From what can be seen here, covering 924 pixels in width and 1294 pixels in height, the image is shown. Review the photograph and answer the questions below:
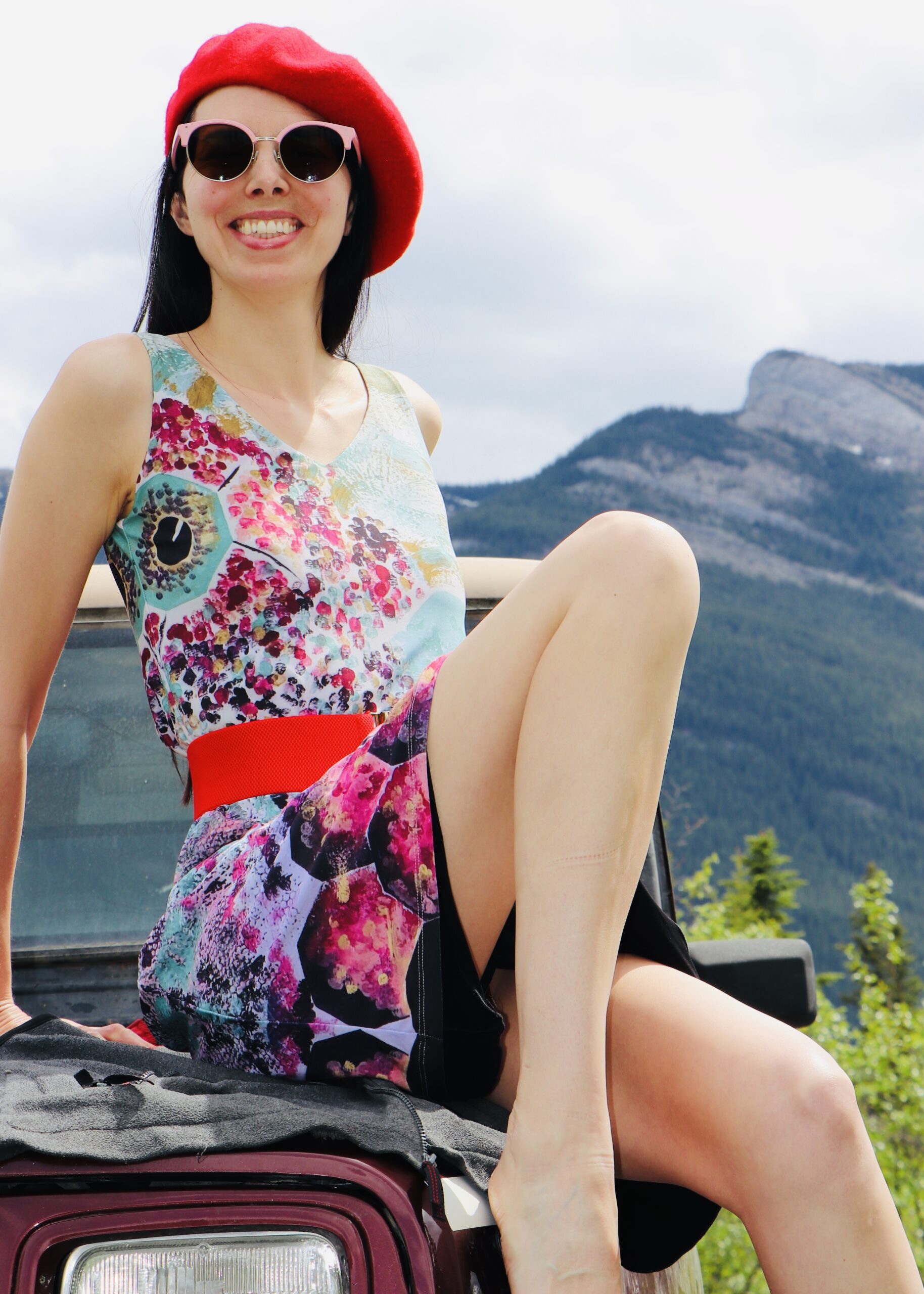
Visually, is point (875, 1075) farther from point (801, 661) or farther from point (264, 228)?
point (801, 661)

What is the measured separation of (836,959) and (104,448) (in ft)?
257

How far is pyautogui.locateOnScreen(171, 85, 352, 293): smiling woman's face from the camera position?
79.5 inches

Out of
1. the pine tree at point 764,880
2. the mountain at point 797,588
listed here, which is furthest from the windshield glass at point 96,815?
the mountain at point 797,588

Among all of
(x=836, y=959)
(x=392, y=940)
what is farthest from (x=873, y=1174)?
(x=836, y=959)

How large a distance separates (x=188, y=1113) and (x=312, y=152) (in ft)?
4.87

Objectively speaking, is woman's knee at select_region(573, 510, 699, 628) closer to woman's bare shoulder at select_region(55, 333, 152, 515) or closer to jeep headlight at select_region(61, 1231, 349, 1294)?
jeep headlight at select_region(61, 1231, 349, 1294)

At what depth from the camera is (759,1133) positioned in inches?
48.8

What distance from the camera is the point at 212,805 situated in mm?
1710

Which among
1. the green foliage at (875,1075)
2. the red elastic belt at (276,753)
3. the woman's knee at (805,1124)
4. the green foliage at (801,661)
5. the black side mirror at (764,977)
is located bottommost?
the green foliage at (801,661)

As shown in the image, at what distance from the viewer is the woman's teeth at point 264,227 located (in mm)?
2064

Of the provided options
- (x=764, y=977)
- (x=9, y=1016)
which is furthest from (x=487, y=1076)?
(x=764, y=977)

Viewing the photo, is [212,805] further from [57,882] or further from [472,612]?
[472,612]

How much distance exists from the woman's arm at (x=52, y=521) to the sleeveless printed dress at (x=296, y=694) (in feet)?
0.15

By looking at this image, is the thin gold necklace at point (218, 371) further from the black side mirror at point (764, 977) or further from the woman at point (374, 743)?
the black side mirror at point (764, 977)
